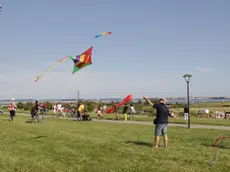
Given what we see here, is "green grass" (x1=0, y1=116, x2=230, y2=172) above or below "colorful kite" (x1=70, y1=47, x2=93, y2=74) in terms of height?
below

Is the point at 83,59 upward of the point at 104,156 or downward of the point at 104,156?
upward

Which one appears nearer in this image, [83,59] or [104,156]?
[104,156]

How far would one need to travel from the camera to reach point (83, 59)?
448 inches

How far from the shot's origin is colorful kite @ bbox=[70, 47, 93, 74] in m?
11.4

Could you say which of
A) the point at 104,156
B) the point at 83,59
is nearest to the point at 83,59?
the point at 83,59

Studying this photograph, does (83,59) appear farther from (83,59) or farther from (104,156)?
(104,156)

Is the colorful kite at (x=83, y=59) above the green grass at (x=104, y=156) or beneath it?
above

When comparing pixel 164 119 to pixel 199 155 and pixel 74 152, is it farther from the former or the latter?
pixel 74 152

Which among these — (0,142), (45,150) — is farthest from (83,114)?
(45,150)

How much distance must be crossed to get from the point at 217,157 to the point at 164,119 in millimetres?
2336

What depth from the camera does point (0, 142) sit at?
12.3 meters

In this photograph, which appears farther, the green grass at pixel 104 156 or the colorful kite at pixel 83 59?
the colorful kite at pixel 83 59

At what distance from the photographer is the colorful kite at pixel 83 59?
11367 millimetres

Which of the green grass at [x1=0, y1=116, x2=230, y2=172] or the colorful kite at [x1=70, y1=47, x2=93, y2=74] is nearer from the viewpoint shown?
the green grass at [x1=0, y1=116, x2=230, y2=172]
